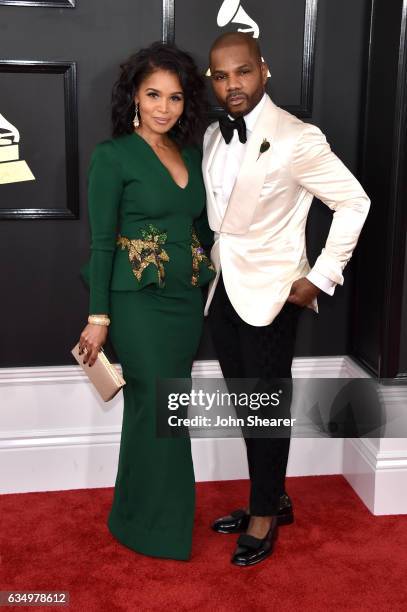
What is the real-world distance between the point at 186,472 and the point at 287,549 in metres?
0.44

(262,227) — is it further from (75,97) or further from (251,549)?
(251,549)

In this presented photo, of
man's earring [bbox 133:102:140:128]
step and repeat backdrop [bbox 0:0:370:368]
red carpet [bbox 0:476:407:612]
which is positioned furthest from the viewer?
step and repeat backdrop [bbox 0:0:370:368]

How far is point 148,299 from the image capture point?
239cm

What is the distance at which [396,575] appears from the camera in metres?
2.39

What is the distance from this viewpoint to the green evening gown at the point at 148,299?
230cm

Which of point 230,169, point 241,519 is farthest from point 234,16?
point 241,519

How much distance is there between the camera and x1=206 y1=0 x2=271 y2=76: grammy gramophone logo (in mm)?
2676

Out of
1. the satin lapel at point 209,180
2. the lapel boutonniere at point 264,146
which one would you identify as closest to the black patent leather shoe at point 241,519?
the satin lapel at point 209,180

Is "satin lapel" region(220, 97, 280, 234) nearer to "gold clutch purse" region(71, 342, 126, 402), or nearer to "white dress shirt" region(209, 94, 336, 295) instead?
"white dress shirt" region(209, 94, 336, 295)

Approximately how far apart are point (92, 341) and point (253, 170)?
2.39ft

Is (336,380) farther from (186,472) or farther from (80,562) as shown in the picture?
(80,562)

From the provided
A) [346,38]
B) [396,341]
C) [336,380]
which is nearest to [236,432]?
[336,380]

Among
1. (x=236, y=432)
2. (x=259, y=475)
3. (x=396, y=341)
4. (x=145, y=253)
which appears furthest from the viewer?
(x=236, y=432)

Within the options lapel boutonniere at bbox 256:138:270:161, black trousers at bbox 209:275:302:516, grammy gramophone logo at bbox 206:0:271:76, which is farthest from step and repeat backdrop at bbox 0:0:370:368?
black trousers at bbox 209:275:302:516
